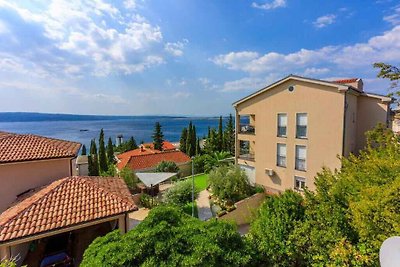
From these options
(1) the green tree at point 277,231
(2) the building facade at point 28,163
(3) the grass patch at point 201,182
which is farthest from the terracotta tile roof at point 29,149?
(3) the grass patch at point 201,182

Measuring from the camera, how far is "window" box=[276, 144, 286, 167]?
2125cm

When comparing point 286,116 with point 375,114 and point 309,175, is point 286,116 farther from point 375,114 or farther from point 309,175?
point 375,114

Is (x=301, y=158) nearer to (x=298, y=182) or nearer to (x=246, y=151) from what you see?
(x=298, y=182)

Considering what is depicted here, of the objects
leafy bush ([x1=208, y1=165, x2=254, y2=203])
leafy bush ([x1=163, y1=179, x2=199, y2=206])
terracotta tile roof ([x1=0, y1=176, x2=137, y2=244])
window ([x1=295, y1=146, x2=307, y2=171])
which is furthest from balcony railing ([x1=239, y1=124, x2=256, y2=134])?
terracotta tile roof ([x1=0, y1=176, x2=137, y2=244])

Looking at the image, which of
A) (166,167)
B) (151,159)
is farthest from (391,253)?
(151,159)

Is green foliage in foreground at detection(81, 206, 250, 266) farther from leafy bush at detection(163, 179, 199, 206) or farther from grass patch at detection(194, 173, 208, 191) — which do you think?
grass patch at detection(194, 173, 208, 191)

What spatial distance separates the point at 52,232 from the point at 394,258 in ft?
35.9

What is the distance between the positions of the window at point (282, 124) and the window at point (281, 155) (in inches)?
45.1

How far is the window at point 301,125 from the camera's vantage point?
19.8 metres

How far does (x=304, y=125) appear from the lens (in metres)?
19.8

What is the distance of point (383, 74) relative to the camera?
1302cm

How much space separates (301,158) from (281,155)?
1.84m

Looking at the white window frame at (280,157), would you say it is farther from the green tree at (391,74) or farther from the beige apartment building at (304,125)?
the green tree at (391,74)

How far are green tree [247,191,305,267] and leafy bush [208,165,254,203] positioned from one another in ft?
38.6
